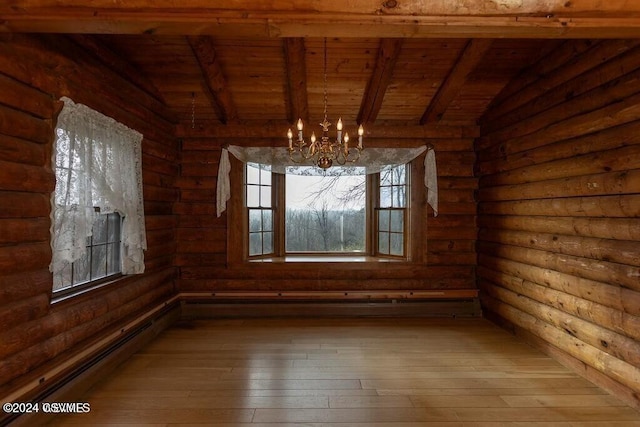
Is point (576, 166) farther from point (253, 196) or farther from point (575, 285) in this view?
point (253, 196)

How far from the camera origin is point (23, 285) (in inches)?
90.1

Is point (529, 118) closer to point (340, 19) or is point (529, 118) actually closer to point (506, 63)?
point (506, 63)

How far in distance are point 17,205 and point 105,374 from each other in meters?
1.68

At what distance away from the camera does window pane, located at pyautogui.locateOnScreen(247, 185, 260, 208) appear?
5.02 m

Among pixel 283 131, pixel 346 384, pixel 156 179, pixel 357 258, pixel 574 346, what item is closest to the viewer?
pixel 346 384

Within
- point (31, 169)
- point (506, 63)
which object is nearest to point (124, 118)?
point (31, 169)

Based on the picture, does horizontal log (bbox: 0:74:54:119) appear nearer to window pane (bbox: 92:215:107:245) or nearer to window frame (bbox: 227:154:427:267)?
window pane (bbox: 92:215:107:245)

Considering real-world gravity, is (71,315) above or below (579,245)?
below

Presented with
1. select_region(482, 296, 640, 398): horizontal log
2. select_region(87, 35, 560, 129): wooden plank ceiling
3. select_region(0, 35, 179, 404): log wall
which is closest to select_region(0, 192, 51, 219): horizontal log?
select_region(0, 35, 179, 404): log wall

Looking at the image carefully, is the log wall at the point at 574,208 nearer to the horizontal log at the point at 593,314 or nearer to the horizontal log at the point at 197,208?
the horizontal log at the point at 593,314

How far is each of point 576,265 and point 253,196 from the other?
3.89 metres

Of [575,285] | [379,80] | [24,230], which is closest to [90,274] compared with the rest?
[24,230]

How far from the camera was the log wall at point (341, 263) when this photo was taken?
15.7ft

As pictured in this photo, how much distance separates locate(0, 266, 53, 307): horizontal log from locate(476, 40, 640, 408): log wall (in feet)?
14.0
